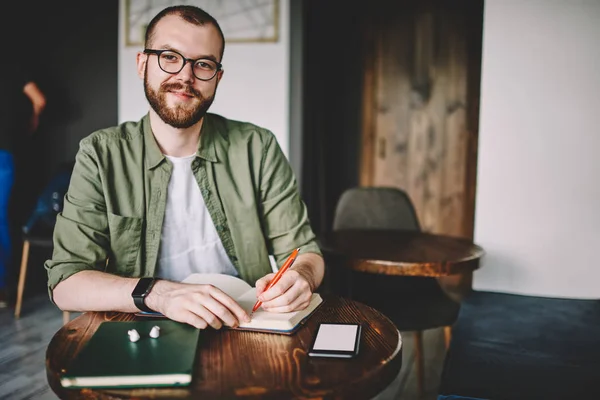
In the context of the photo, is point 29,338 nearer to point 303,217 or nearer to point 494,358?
point 303,217

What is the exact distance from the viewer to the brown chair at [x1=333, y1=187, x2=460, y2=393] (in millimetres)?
2305

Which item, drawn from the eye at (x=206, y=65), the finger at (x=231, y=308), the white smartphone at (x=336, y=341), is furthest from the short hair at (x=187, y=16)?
the white smartphone at (x=336, y=341)

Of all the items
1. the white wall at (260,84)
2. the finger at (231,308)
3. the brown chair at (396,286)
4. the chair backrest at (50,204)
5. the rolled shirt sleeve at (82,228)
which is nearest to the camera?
the finger at (231,308)

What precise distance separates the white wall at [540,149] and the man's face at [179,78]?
1725mm

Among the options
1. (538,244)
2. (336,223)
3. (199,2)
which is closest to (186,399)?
(336,223)

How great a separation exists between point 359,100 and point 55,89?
2467 millimetres

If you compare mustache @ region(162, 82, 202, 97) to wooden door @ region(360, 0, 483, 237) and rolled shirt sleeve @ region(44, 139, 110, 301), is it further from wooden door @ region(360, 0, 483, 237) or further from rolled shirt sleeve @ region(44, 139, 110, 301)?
wooden door @ region(360, 0, 483, 237)

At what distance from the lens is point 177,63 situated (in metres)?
1.55

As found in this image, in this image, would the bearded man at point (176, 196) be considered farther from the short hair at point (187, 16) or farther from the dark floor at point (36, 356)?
the dark floor at point (36, 356)

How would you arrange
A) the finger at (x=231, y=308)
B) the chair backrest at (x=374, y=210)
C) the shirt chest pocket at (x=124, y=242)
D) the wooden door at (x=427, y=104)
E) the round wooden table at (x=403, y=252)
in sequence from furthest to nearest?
the wooden door at (x=427, y=104) < the chair backrest at (x=374, y=210) < the round wooden table at (x=403, y=252) < the shirt chest pocket at (x=124, y=242) < the finger at (x=231, y=308)

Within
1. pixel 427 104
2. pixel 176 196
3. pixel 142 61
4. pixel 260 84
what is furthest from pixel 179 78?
pixel 427 104

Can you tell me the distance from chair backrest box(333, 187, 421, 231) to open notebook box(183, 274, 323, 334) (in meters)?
1.48

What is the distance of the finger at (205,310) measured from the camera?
3.69 ft

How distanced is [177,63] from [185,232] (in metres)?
0.48
